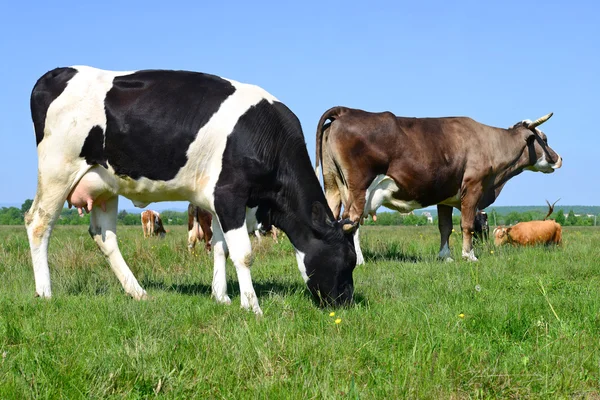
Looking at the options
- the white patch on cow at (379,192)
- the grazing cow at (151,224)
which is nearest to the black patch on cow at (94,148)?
the white patch on cow at (379,192)

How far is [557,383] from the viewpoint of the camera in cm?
434

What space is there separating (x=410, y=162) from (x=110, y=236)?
555 centimetres

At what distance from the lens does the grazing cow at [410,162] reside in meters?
11.0

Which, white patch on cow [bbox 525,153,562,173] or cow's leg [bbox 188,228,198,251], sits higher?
white patch on cow [bbox 525,153,562,173]

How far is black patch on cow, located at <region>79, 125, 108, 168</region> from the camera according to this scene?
7008mm

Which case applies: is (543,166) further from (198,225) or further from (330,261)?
(330,261)

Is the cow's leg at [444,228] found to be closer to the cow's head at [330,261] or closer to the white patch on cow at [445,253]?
the white patch on cow at [445,253]

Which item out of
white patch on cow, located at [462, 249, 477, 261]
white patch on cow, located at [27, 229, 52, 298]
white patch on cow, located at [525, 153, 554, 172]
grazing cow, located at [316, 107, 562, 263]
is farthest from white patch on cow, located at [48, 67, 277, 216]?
white patch on cow, located at [525, 153, 554, 172]

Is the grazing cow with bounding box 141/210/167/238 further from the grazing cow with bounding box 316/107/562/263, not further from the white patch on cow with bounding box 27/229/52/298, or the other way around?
the white patch on cow with bounding box 27/229/52/298

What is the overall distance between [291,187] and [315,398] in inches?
136

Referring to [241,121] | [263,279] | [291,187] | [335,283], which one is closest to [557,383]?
[335,283]

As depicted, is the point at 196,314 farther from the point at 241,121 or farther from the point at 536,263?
the point at 536,263

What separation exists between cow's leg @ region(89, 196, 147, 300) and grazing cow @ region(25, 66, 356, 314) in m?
0.51

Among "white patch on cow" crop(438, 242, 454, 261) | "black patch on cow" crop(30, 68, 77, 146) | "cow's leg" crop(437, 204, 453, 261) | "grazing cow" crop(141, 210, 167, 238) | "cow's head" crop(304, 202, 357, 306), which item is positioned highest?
"black patch on cow" crop(30, 68, 77, 146)
